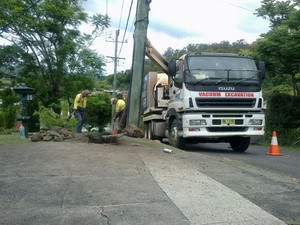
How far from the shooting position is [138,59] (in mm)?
11203

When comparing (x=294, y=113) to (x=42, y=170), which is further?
(x=294, y=113)

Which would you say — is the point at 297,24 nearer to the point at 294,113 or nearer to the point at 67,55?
the point at 294,113

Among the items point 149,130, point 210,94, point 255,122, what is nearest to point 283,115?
point 149,130

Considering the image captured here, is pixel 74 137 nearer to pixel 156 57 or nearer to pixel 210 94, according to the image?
pixel 210 94

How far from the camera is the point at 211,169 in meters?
6.86

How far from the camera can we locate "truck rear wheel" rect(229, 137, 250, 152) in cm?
1229

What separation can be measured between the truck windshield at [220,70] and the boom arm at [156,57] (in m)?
2.34

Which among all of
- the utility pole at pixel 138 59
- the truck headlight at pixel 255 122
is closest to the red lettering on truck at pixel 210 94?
the truck headlight at pixel 255 122

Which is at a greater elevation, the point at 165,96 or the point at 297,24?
the point at 297,24

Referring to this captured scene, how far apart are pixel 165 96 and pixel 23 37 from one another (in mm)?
10742

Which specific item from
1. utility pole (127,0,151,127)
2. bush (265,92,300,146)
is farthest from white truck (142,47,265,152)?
bush (265,92,300,146)

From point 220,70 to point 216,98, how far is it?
86cm

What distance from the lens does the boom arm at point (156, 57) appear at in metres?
13.2

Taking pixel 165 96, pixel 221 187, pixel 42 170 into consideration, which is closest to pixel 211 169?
pixel 221 187
